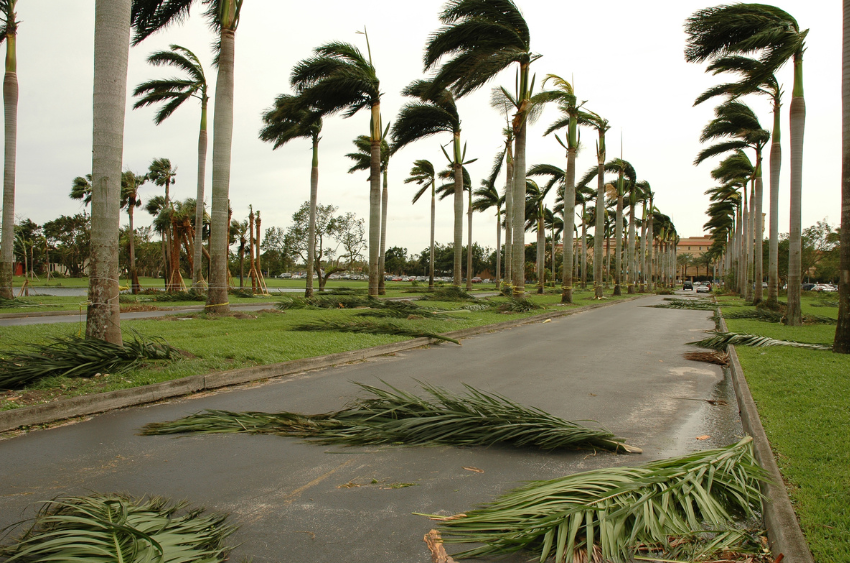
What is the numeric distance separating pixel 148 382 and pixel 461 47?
17529mm

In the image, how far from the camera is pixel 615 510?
3041 millimetres

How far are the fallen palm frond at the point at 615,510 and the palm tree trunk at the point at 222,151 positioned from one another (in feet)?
40.8

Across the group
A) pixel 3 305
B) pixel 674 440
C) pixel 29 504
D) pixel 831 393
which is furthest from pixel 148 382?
pixel 3 305

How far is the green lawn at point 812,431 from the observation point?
9.83ft

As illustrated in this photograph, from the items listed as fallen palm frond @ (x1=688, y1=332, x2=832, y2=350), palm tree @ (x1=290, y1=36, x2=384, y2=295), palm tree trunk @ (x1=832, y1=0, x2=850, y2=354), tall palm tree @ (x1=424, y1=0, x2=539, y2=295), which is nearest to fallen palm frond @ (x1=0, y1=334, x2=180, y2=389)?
fallen palm frond @ (x1=688, y1=332, x2=832, y2=350)

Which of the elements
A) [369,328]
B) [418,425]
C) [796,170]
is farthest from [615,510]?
[796,170]

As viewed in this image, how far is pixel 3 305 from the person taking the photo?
1773 cm

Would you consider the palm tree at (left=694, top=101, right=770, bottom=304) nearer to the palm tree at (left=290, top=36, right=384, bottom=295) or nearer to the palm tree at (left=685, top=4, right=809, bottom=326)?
the palm tree at (left=685, top=4, right=809, bottom=326)

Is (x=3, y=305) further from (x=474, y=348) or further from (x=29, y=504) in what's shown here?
(x=29, y=504)

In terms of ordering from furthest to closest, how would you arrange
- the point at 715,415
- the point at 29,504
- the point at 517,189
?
the point at 517,189
the point at 715,415
the point at 29,504

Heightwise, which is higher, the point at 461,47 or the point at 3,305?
the point at 461,47

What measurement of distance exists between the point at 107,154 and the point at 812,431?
9454 millimetres

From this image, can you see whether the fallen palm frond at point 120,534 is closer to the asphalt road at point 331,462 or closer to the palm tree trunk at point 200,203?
the asphalt road at point 331,462

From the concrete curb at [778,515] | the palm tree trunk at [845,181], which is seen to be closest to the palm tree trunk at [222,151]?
the concrete curb at [778,515]
